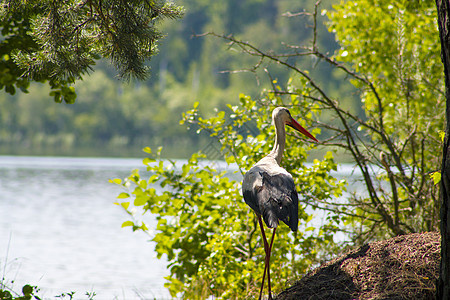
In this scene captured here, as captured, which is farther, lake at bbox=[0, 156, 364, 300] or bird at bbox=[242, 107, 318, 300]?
lake at bbox=[0, 156, 364, 300]

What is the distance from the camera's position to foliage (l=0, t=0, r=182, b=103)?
4.22 m

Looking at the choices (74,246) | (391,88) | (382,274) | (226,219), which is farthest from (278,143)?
(74,246)

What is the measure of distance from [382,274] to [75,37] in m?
3.01

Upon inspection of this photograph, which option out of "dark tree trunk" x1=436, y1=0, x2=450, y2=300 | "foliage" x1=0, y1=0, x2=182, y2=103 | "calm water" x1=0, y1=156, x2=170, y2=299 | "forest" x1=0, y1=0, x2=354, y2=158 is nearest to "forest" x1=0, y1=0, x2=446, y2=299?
"foliage" x1=0, y1=0, x2=182, y2=103

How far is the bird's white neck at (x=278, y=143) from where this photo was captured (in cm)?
575

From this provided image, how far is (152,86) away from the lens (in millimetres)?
81562

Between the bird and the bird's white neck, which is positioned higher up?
the bird's white neck

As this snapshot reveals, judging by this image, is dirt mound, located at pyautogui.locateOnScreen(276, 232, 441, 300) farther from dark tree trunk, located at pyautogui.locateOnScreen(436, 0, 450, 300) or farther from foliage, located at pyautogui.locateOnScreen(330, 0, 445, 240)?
foliage, located at pyautogui.locateOnScreen(330, 0, 445, 240)

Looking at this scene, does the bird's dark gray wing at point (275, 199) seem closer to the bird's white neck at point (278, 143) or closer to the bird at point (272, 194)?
the bird at point (272, 194)

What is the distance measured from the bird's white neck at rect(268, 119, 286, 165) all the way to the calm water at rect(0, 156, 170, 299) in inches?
110

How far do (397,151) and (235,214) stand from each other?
2.16 m

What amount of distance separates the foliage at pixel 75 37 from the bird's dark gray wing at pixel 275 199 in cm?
142

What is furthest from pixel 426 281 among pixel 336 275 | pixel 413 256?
pixel 336 275

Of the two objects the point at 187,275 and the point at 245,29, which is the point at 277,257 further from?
the point at 245,29
